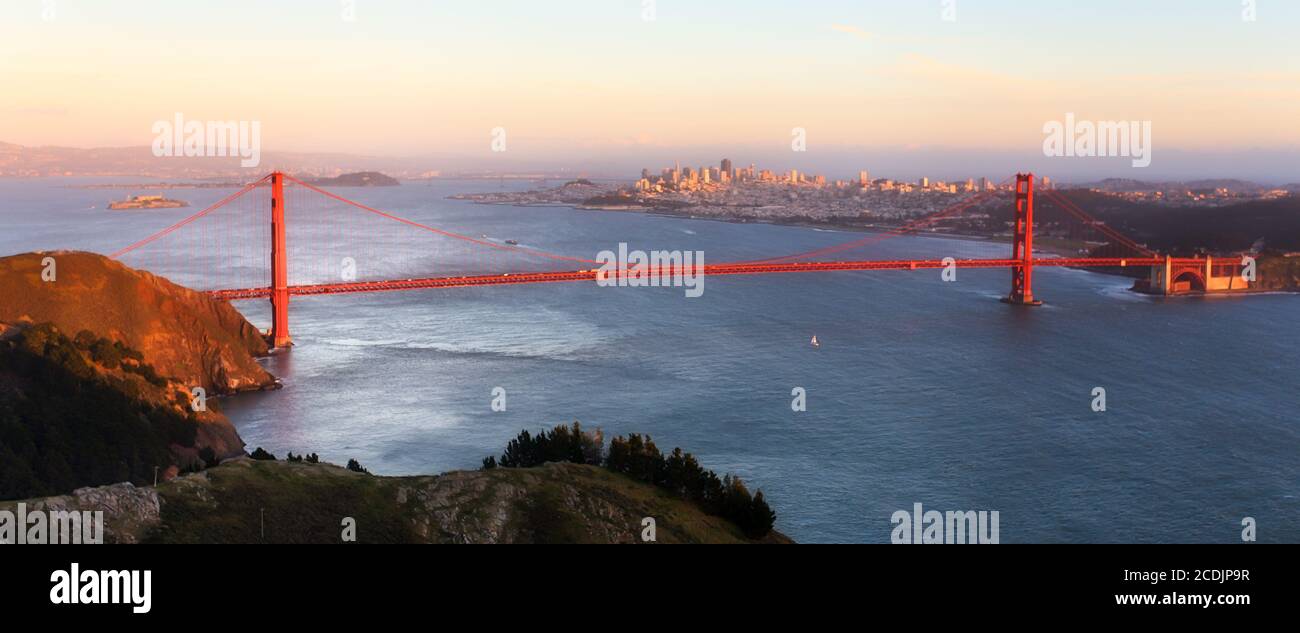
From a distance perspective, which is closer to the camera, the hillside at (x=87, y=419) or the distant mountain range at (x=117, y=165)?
the hillside at (x=87, y=419)

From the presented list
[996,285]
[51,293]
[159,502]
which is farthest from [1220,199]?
[159,502]

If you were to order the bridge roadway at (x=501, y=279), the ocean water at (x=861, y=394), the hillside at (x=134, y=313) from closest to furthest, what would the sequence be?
1. the ocean water at (x=861, y=394)
2. the hillside at (x=134, y=313)
3. the bridge roadway at (x=501, y=279)

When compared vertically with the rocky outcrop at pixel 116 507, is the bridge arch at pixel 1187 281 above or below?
above

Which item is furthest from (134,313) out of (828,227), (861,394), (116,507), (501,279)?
(828,227)

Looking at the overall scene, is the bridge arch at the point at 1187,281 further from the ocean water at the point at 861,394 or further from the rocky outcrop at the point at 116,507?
the rocky outcrop at the point at 116,507

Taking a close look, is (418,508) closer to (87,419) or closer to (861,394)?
(87,419)

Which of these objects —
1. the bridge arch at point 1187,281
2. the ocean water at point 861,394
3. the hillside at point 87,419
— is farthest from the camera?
the bridge arch at point 1187,281

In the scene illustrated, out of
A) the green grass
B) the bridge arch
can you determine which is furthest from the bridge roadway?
the green grass

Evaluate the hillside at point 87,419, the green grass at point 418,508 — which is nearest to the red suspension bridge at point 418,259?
the hillside at point 87,419
